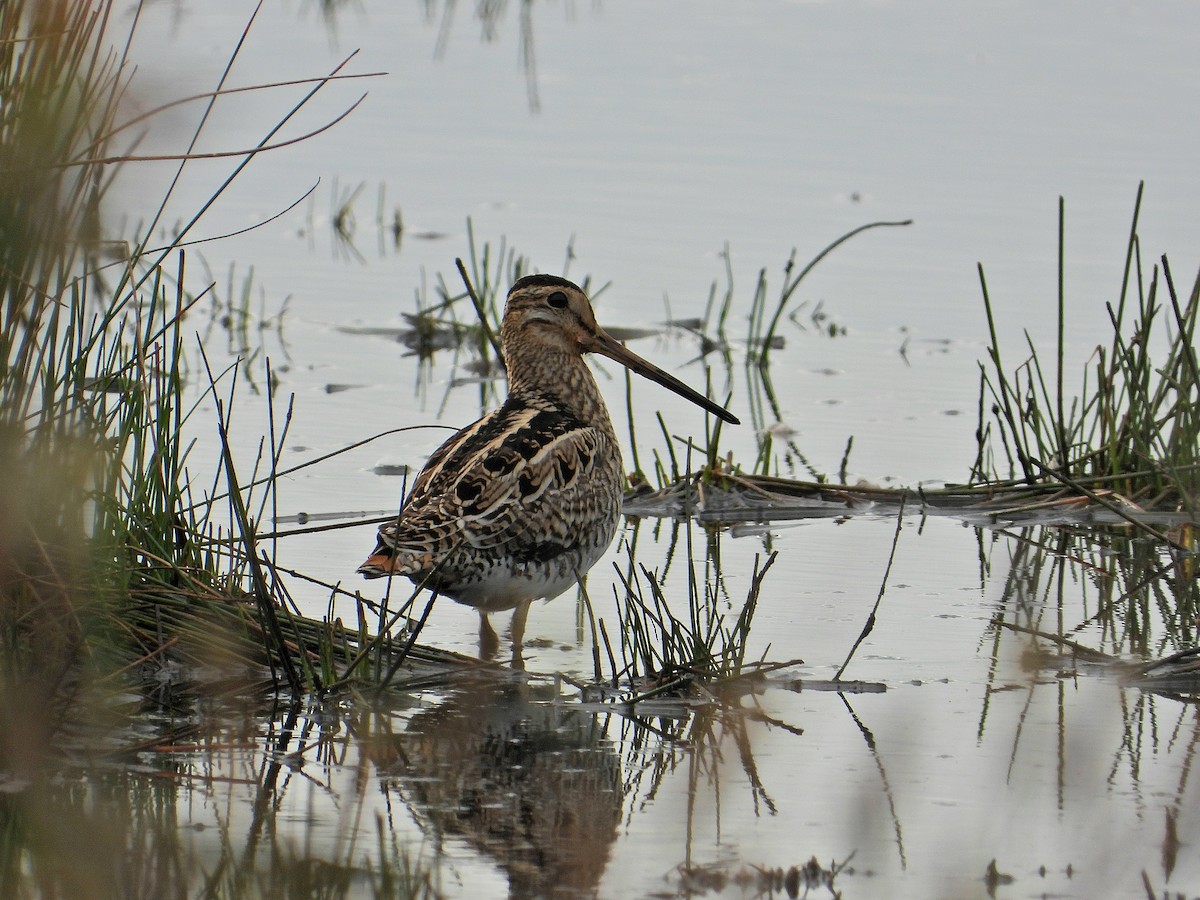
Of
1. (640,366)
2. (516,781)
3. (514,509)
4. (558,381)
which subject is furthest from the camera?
(640,366)

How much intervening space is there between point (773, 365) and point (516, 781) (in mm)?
5039

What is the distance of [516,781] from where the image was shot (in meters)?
4.79

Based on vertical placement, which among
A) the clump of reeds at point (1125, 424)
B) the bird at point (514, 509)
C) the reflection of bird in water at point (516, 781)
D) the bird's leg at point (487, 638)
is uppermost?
the clump of reeds at point (1125, 424)

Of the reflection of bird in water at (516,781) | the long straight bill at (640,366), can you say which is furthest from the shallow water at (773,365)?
the long straight bill at (640,366)

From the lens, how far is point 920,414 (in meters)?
8.83

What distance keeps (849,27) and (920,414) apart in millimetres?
6881

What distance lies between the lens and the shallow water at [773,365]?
14.8ft

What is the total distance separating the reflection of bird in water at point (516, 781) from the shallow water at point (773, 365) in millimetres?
12

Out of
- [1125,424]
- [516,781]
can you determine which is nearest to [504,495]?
[516,781]

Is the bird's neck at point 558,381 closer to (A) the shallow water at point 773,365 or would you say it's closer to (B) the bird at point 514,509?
(B) the bird at point 514,509

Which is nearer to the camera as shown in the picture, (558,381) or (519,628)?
(519,628)

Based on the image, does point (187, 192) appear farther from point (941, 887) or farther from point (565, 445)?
point (941, 887)

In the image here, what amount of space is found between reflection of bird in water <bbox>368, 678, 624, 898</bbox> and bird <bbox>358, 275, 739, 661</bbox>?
0.40m

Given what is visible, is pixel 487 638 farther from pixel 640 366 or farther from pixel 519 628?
pixel 640 366
